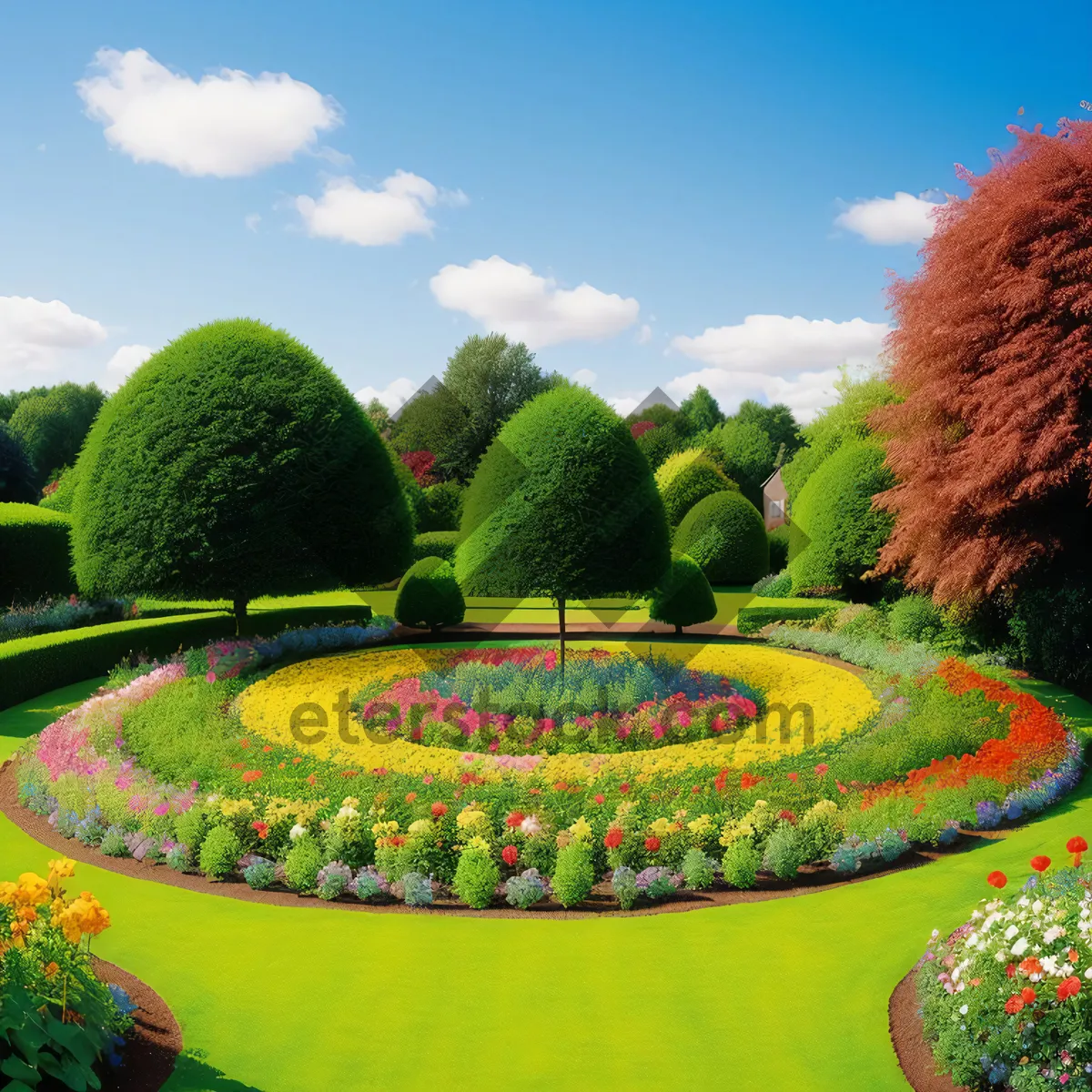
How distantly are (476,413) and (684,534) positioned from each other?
19.2 meters

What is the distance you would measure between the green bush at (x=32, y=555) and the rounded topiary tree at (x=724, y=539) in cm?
1611

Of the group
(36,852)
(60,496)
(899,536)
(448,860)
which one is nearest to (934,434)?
(899,536)

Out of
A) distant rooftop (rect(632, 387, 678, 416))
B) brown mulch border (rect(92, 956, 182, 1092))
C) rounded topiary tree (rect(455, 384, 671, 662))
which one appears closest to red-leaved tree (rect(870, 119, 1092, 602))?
rounded topiary tree (rect(455, 384, 671, 662))

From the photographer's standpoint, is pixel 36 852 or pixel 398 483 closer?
pixel 36 852

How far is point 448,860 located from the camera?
687 cm

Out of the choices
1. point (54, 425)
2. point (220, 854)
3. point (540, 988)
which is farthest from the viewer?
point (54, 425)

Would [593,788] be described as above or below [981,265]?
below

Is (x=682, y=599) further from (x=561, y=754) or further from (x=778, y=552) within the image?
(x=778, y=552)

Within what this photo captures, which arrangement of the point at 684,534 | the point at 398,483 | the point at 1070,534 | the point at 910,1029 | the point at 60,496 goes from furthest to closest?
the point at 684,534
the point at 60,496
the point at 398,483
the point at 1070,534
the point at 910,1029

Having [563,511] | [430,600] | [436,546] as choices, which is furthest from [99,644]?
[436,546]

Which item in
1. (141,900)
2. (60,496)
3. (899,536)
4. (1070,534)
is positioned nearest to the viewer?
(141,900)

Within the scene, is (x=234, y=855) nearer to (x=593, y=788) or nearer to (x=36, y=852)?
(x=36, y=852)

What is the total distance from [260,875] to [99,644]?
9411mm

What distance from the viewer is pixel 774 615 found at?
19047 mm
